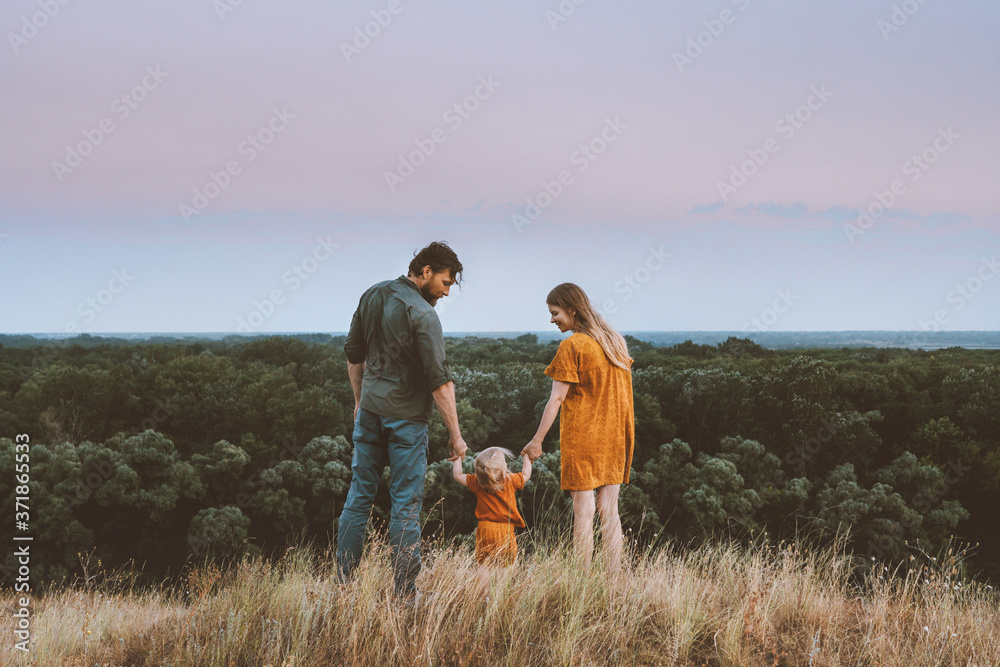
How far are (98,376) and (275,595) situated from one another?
21.3 meters

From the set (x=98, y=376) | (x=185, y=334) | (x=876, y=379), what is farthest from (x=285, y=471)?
(x=185, y=334)

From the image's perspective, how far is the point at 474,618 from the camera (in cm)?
300

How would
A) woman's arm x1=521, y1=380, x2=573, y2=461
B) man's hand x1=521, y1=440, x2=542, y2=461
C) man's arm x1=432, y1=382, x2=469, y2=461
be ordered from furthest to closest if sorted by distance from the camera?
man's hand x1=521, y1=440, x2=542, y2=461 < woman's arm x1=521, y1=380, x2=573, y2=461 < man's arm x1=432, y1=382, x2=469, y2=461

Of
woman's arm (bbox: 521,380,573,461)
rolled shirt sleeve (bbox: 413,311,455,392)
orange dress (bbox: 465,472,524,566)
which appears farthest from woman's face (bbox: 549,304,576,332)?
orange dress (bbox: 465,472,524,566)

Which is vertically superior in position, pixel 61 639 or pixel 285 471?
pixel 61 639

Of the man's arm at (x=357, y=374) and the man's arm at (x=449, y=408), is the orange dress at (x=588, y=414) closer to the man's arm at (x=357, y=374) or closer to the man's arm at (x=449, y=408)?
the man's arm at (x=449, y=408)

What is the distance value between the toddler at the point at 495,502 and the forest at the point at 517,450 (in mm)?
7790

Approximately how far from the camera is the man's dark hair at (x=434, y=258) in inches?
141

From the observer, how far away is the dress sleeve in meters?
3.63

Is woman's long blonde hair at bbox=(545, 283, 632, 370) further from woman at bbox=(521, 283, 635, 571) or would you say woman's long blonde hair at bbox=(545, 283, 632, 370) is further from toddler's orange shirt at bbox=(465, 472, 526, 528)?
toddler's orange shirt at bbox=(465, 472, 526, 528)

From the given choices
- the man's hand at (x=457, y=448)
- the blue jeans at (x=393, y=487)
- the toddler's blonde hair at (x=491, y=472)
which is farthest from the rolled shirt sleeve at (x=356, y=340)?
the toddler's blonde hair at (x=491, y=472)

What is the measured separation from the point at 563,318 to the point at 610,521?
1272 millimetres

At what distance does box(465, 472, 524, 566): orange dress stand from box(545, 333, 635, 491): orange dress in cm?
33

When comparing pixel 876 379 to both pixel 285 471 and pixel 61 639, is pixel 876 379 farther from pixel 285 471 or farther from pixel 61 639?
pixel 61 639
